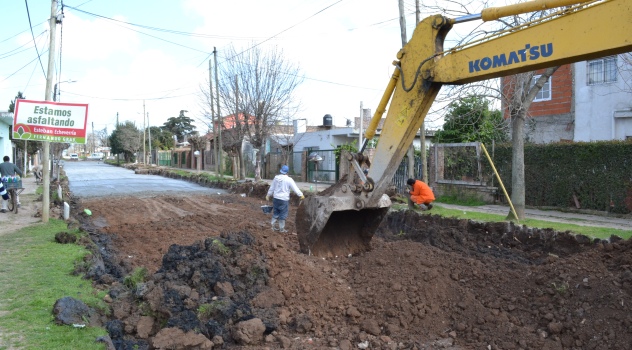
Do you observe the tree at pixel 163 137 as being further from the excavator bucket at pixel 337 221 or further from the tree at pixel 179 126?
the excavator bucket at pixel 337 221

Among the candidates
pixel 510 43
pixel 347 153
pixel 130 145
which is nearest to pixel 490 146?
pixel 347 153

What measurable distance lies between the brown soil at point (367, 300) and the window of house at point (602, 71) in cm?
1186

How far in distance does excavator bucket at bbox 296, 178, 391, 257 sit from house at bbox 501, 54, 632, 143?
1019 cm

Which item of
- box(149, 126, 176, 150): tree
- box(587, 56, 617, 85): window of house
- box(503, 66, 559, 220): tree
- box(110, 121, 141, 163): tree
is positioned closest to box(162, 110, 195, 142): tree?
box(149, 126, 176, 150): tree

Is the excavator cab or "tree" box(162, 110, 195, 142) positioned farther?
"tree" box(162, 110, 195, 142)

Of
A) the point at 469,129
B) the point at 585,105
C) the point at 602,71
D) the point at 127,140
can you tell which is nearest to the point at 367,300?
the point at 469,129

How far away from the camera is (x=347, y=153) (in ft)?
25.8

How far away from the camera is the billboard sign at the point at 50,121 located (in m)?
13.1

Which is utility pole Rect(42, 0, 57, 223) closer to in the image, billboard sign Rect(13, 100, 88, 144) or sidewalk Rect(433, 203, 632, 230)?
billboard sign Rect(13, 100, 88, 144)

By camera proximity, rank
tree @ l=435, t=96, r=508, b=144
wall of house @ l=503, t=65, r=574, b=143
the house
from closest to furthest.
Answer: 1. the house
2. tree @ l=435, t=96, r=508, b=144
3. wall of house @ l=503, t=65, r=574, b=143

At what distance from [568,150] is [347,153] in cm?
1040

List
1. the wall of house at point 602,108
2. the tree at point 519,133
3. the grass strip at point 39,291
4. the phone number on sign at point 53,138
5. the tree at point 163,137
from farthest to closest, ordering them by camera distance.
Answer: the tree at point 163,137 → the wall of house at point 602,108 → the phone number on sign at point 53,138 → the tree at point 519,133 → the grass strip at point 39,291

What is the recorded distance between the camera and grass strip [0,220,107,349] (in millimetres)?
5230

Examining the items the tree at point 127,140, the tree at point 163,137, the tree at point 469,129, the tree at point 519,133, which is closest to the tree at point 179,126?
the tree at point 163,137
